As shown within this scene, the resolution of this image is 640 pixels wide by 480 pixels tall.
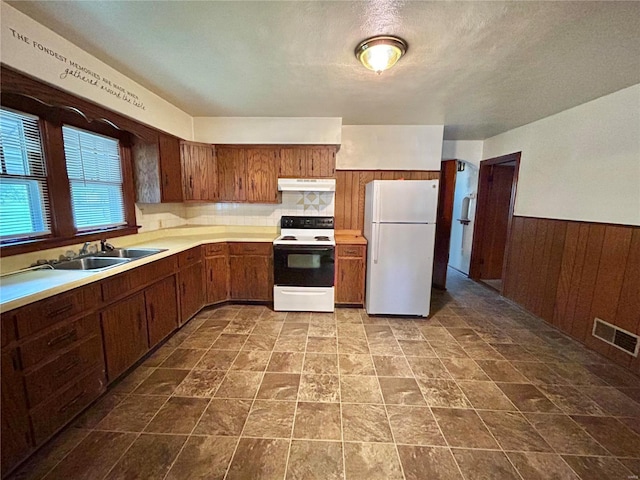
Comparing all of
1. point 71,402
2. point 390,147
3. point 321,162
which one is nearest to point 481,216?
point 390,147

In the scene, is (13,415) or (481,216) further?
(481,216)

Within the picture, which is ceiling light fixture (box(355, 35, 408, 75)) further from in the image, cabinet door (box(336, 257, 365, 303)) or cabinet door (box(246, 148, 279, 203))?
cabinet door (box(336, 257, 365, 303))

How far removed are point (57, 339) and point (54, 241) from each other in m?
0.91

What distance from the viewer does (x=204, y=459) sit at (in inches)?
57.6

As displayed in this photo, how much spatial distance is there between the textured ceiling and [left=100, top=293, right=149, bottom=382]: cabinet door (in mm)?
1853

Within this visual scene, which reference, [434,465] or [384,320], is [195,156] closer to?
[384,320]

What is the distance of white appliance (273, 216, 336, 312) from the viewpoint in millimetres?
3221

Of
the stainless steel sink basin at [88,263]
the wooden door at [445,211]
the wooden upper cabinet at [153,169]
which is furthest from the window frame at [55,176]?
the wooden door at [445,211]

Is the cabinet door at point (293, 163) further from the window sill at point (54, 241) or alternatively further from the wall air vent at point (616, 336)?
the wall air vent at point (616, 336)

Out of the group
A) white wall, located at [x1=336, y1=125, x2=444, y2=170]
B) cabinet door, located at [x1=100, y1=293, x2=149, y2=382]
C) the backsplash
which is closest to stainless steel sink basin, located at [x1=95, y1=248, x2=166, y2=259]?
cabinet door, located at [x1=100, y1=293, x2=149, y2=382]

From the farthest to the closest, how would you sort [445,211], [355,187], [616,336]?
[445,211] < [355,187] < [616,336]

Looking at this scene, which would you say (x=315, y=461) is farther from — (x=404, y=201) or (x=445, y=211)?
(x=445, y=211)

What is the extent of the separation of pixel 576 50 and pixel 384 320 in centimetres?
281

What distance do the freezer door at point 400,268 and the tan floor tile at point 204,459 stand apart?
6.93 feet
